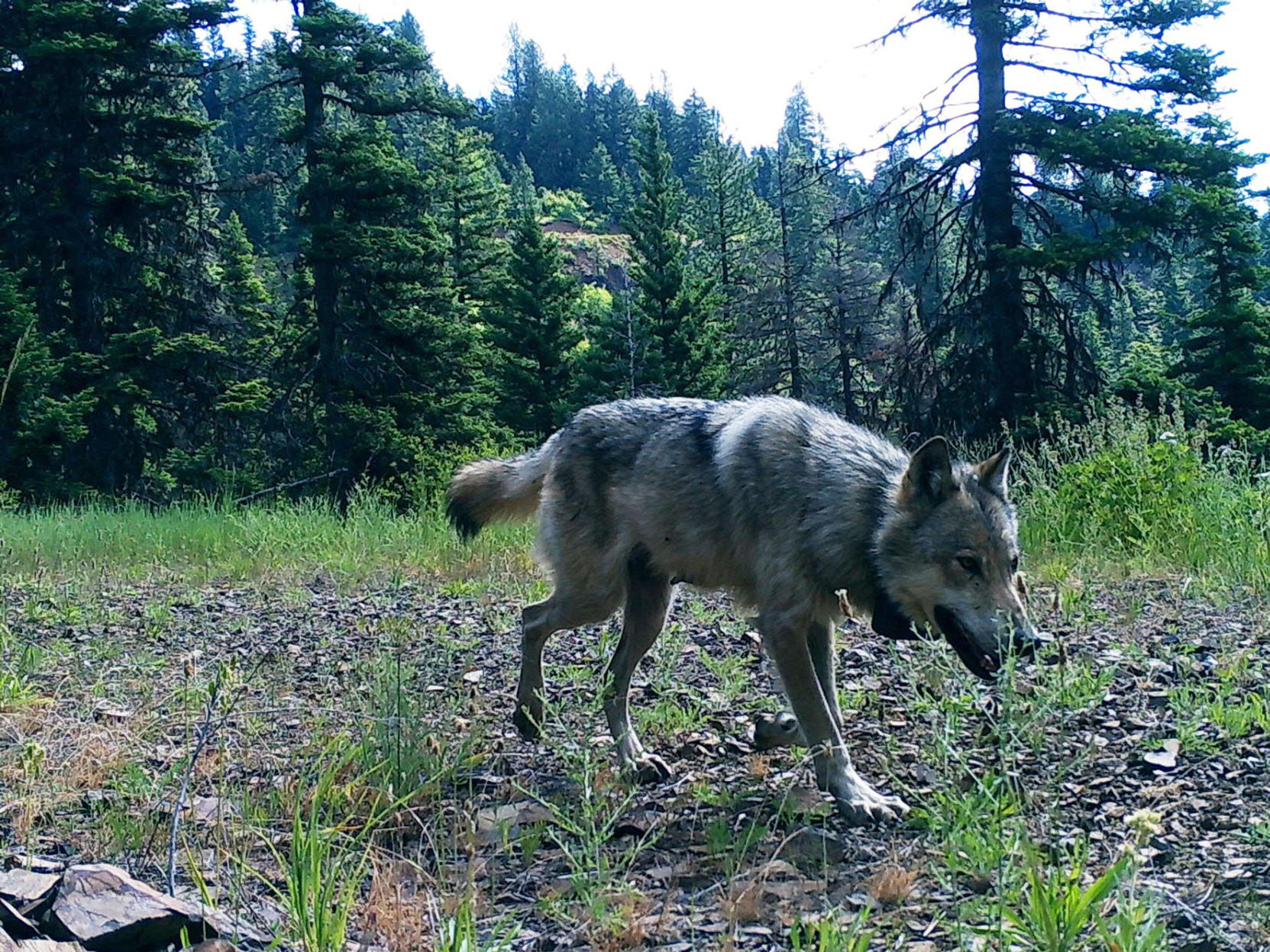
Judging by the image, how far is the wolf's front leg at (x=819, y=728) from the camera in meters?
3.63

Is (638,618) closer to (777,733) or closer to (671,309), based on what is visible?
(777,733)

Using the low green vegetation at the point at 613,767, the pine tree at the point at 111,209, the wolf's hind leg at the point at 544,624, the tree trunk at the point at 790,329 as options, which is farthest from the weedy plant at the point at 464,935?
the tree trunk at the point at 790,329

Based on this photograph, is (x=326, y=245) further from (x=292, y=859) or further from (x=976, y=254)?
(x=292, y=859)

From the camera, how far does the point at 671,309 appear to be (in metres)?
40.0

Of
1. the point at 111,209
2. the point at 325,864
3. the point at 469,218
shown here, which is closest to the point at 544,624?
the point at 325,864

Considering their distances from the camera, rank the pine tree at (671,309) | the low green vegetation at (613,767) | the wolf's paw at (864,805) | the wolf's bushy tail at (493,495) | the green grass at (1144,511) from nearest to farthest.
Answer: the low green vegetation at (613,767) < the wolf's paw at (864,805) < the wolf's bushy tail at (493,495) < the green grass at (1144,511) < the pine tree at (671,309)

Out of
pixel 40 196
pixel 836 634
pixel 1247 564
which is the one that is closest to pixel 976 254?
pixel 1247 564

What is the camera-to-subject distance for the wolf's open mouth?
12.2 feet

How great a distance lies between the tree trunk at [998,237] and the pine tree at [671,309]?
21.7 meters

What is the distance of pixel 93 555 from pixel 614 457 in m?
7.25

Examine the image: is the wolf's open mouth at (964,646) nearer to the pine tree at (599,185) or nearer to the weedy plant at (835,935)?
the weedy plant at (835,935)

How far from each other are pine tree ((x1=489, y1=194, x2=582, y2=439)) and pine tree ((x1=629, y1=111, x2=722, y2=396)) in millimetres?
3153

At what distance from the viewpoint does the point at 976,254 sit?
55.9ft

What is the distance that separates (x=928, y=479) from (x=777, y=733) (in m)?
1.20
